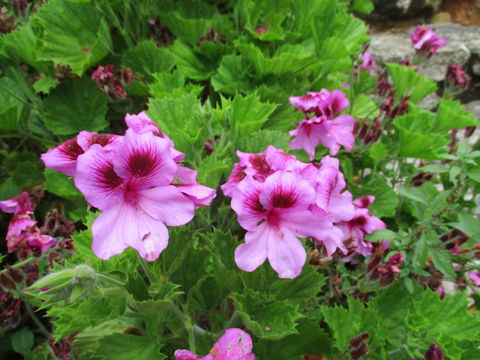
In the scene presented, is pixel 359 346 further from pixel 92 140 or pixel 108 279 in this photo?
pixel 92 140

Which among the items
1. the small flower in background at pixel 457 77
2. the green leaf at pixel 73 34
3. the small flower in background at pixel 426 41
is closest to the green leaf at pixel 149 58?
the green leaf at pixel 73 34

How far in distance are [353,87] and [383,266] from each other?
0.86m

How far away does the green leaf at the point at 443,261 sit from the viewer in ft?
4.09

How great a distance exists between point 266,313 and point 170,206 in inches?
15.2

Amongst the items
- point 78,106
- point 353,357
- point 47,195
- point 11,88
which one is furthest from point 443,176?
point 11,88

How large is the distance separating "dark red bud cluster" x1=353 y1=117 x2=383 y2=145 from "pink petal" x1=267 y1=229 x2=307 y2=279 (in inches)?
34.9

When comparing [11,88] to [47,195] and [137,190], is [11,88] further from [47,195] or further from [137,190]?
[137,190]

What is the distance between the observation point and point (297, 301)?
3.35 feet

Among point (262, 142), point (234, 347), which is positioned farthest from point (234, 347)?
point (262, 142)

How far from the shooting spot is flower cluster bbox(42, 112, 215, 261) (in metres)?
0.69

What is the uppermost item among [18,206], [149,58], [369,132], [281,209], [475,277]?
[281,209]

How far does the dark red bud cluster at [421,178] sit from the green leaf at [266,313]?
3.54ft

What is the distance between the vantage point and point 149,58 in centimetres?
182

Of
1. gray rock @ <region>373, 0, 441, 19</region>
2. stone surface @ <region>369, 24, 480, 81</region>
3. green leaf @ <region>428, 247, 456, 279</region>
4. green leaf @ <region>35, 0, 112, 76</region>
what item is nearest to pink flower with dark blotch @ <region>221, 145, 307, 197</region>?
green leaf @ <region>428, 247, 456, 279</region>
